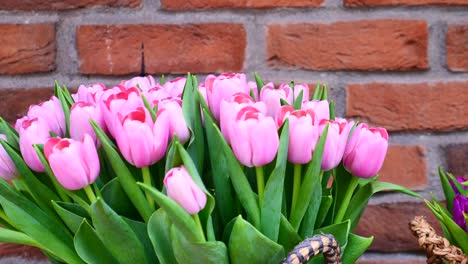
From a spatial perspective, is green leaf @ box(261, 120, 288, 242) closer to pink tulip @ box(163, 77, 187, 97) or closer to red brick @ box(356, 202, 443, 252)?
pink tulip @ box(163, 77, 187, 97)

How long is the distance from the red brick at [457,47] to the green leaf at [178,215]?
1.57ft

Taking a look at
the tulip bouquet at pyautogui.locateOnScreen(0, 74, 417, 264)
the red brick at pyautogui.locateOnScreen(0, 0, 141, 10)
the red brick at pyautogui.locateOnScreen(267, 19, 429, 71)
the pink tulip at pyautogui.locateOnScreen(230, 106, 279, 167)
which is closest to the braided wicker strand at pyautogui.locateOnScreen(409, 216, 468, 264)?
the tulip bouquet at pyautogui.locateOnScreen(0, 74, 417, 264)

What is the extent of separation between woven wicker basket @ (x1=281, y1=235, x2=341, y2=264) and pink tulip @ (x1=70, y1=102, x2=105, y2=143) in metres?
0.16

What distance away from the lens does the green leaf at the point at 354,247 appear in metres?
0.42

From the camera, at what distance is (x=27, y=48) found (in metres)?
→ 0.70

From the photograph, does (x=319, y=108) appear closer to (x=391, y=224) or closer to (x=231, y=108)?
(x=231, y=108)

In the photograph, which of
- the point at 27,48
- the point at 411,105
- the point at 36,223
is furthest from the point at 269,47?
the point at 36,223

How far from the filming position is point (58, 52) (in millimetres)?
705

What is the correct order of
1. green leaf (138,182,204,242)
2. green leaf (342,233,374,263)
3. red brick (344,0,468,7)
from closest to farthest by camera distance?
green leaf (138,182,204,242)
green leaf (342,233,374,263)
red brick (344,0,468,7)

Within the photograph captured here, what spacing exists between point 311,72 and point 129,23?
225 millimetres

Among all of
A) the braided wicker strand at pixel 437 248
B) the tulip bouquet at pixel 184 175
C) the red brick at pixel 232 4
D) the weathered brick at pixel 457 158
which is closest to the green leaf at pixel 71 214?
the tulip bouquet at pixel 184 175

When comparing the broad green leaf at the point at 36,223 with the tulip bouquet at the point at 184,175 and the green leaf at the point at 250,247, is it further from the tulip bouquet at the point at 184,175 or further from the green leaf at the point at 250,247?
the green leaf at the point at 250,247

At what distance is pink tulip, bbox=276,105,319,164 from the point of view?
38 centimetres

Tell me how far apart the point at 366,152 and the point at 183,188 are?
142 millimetres
